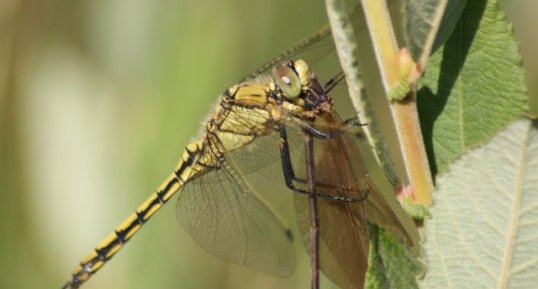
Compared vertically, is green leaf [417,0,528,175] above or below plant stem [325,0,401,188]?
below

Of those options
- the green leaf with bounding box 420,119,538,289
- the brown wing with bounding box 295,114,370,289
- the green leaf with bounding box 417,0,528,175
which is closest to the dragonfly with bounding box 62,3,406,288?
the brown wing with bounding box 295,114,370,289

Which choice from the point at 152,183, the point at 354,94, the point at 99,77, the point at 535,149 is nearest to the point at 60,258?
the point at 152,183

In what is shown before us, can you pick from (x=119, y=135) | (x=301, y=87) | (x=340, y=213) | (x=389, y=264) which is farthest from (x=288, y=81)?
(x=389, y=264)

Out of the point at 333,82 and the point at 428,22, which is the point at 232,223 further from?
the point at 428,22

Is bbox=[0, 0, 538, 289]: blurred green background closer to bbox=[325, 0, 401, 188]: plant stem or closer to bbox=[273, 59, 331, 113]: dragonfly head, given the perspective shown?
bbox=[273, 59, 331, 113]: dragonfly head

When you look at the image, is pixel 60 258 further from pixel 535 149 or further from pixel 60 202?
pixel 535 149

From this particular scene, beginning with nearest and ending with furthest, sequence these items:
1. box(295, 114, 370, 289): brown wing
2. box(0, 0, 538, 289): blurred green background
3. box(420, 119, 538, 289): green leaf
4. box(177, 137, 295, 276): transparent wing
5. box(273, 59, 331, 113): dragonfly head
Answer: box(420, 119, 538, 289): green leaf → box(295, 114, 370, 289): brown wing → box(273, 59, 331, 113): dragonfly head → box(177, 137, 295, 276): transparent wing → box(0, 0, 538, 289): blurred green background

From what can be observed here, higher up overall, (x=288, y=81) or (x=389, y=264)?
(x=288, y=81)
